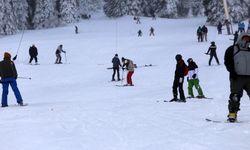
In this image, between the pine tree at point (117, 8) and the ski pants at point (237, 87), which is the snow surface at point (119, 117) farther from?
the pine tree at point (117, 8)

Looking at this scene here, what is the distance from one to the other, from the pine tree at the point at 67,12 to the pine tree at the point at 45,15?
4.48ft

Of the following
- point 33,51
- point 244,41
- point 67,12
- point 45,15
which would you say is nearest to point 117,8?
point 67,12

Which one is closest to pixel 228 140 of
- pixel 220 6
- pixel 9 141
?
pixel 9 141

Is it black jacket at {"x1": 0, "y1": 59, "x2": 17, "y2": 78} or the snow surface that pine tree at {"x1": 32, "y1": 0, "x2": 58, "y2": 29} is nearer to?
the snow surface

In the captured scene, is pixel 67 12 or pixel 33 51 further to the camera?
pixel 67 12

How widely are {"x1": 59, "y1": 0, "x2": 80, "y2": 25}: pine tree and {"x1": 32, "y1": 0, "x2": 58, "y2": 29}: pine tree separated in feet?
4.48

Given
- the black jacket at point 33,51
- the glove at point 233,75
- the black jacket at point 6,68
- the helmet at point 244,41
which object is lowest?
the black jacket at point 33,51

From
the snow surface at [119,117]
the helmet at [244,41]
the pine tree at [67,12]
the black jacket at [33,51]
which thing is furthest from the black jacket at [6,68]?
the pine tree at [67,12]

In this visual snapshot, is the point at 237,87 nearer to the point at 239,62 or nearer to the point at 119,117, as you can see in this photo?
the point at 239,62

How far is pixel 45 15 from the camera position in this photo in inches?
2761

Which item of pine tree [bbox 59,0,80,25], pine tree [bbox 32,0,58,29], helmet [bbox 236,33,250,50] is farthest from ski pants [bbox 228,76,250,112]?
pine tree [bbox 32,0,58,29]

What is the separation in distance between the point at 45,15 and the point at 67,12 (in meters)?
3.40

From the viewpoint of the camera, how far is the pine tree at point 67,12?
7000cm

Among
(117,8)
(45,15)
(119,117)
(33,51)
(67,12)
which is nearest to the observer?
(119,117)
